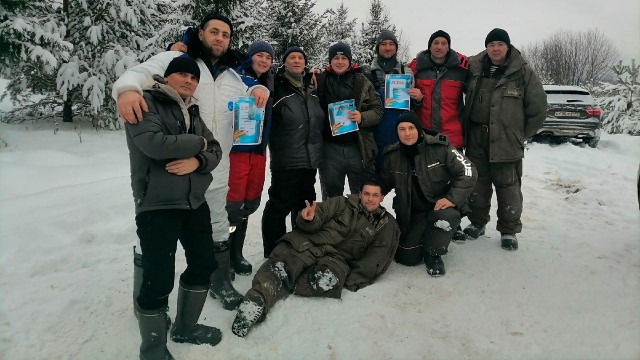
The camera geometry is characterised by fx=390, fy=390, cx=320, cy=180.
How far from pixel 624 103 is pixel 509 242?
598 inches

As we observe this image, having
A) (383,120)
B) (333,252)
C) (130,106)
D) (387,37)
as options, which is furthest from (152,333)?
(387,37)

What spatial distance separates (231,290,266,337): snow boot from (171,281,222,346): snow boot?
14 cm

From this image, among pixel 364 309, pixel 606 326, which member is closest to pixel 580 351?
pixel 606 326

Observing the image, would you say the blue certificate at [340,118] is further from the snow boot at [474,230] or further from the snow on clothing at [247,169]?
the snow boot at [474,230]

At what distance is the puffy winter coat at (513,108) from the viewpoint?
14.2 ft

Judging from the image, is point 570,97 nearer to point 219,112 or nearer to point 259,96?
point 259,96

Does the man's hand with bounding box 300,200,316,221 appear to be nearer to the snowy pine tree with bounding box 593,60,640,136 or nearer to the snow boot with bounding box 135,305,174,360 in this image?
the snow boot with bounding box 135,305,174,360

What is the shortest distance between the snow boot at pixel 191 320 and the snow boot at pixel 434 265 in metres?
2.13

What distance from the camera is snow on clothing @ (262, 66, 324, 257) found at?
3.91 metres

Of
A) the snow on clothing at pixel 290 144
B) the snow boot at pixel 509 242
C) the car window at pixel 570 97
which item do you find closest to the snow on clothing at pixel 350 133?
the snow on clothing at pixel 290 144

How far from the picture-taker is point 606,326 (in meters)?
2.90

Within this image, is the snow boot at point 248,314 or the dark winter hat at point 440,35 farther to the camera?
the dark winter hat at point 440,35

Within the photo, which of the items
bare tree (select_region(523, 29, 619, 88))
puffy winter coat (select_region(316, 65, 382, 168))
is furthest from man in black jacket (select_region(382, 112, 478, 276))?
bare tree (select_region(523, 29, 619, 88))

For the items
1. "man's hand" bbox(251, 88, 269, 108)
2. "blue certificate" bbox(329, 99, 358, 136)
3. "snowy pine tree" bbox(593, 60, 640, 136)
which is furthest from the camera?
"snowy pine tree" bbox(593, 60, 640, 136)
